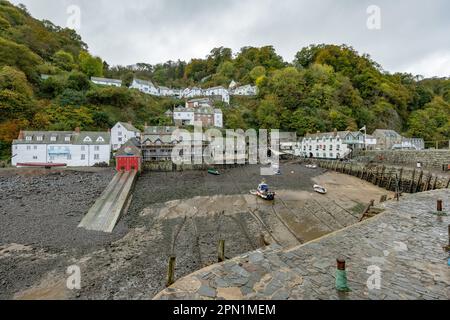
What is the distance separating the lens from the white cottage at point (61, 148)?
3064 centimetres

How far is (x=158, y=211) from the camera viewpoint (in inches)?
645

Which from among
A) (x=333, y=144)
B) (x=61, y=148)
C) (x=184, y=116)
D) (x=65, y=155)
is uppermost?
(x=184, y=116)

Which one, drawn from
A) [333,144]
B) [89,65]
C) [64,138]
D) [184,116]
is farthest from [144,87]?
[333,144]

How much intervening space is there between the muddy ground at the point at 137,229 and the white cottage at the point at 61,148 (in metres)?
8.08

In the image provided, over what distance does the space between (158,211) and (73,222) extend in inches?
222

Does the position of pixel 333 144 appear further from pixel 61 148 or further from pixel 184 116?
pixel 61 148

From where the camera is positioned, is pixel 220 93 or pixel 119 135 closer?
pixel 119 135

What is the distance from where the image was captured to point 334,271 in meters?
5.38

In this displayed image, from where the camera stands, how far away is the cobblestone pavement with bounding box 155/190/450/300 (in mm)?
4441

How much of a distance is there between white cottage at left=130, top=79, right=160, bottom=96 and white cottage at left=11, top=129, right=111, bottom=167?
3844cm

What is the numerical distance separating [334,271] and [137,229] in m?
11.9

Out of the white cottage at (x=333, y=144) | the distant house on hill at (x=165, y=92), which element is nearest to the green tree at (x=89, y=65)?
the distant house on hill at (x=165, y=92)

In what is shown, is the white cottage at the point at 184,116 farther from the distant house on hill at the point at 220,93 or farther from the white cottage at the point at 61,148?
the white cottage at the point at 61,148
